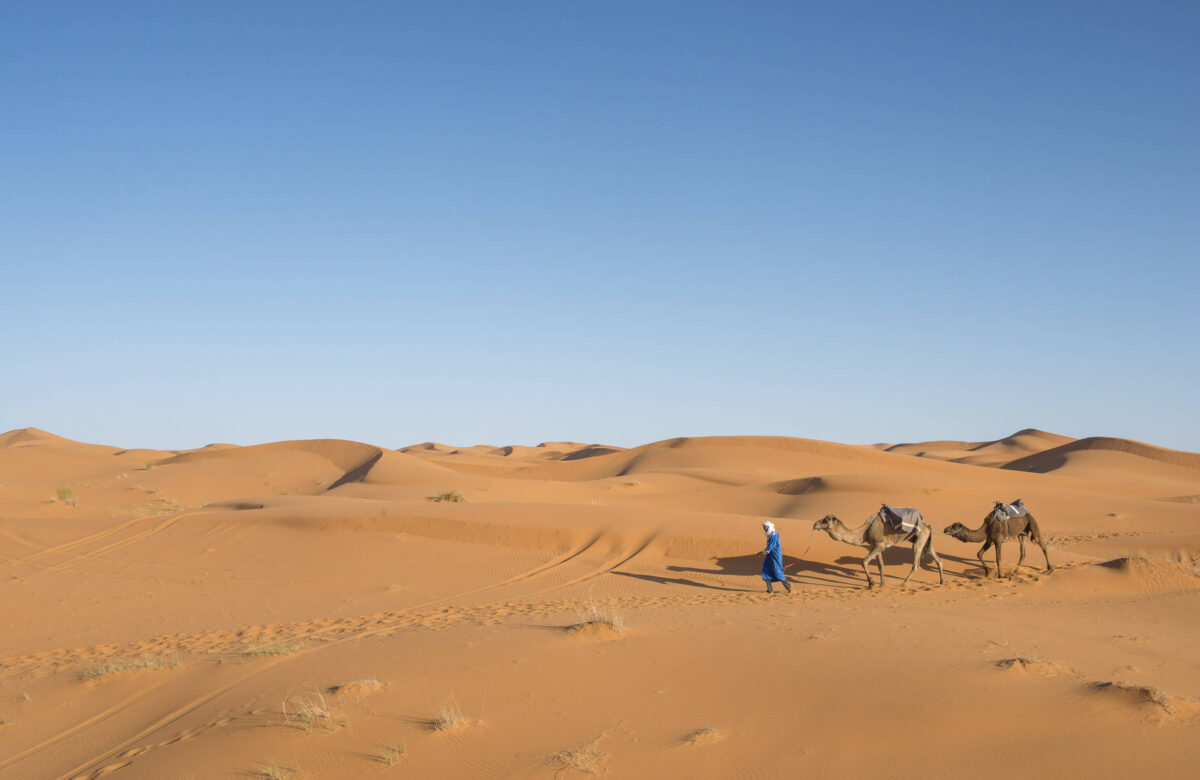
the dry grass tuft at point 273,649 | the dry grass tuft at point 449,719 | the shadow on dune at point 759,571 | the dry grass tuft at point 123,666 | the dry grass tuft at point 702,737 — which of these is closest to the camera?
the dry grass tuft at point 702,737

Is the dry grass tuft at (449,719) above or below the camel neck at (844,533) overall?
below

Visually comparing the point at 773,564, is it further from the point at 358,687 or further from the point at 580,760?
the point at 580,760

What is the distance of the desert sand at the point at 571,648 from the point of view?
7.03 m

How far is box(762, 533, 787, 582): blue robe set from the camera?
15.2 meters

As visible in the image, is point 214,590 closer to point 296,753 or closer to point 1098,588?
point 296,753

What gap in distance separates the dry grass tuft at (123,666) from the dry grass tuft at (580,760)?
21.4 ft

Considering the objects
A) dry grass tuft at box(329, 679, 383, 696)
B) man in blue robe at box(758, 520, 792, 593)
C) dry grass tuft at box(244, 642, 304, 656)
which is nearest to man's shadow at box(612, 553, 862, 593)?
man in blue robe at box(758, 520, 792, 593)

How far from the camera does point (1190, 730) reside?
21.7ft

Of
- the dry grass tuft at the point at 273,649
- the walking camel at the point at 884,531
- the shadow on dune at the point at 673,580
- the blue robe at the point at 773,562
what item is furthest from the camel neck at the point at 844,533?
the dry grass tuft at the point at 273,649

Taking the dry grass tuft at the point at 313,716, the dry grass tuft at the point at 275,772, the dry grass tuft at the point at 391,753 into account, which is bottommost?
the dry grass tuft at the point at 275,772

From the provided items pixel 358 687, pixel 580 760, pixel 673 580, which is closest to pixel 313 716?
pixel 358 687

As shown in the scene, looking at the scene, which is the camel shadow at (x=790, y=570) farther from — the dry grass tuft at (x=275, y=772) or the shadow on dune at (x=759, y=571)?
the dry grass tuft at (x=275, y=772)

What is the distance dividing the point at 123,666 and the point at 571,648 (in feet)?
19.5

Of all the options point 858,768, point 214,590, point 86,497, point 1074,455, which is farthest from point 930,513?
point 1074,455
